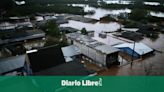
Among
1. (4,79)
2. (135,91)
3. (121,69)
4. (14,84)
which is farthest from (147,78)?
(4,79)

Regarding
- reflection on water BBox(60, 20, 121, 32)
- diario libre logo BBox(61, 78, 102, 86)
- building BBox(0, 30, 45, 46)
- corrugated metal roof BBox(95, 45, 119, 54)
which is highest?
building BBox(0, 30, 45, 46)

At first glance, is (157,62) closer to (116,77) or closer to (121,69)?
(121,69)

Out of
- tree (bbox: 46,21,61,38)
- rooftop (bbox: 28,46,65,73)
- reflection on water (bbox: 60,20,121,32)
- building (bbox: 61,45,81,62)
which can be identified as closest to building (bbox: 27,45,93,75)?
rooftop (bbox: 28,46,65,73)

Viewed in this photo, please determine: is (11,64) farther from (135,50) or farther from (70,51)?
(135,50)

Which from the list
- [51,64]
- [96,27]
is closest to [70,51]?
[51,64]

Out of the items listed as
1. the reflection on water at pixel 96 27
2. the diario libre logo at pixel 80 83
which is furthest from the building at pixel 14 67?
the reflection on water at pixel 96 27

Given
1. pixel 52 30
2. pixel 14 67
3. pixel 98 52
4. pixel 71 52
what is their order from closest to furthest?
pixel 14 67
pixel 98 52
pixel 71 52
pixel 52 30

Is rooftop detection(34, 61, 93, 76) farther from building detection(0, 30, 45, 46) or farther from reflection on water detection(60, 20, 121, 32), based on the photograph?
reflection on water detection(60, 20, 121, 32)

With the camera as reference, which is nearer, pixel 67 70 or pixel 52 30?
pixel 67 70

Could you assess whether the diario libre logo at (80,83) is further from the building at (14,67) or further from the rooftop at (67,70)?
the building at (14,67)
